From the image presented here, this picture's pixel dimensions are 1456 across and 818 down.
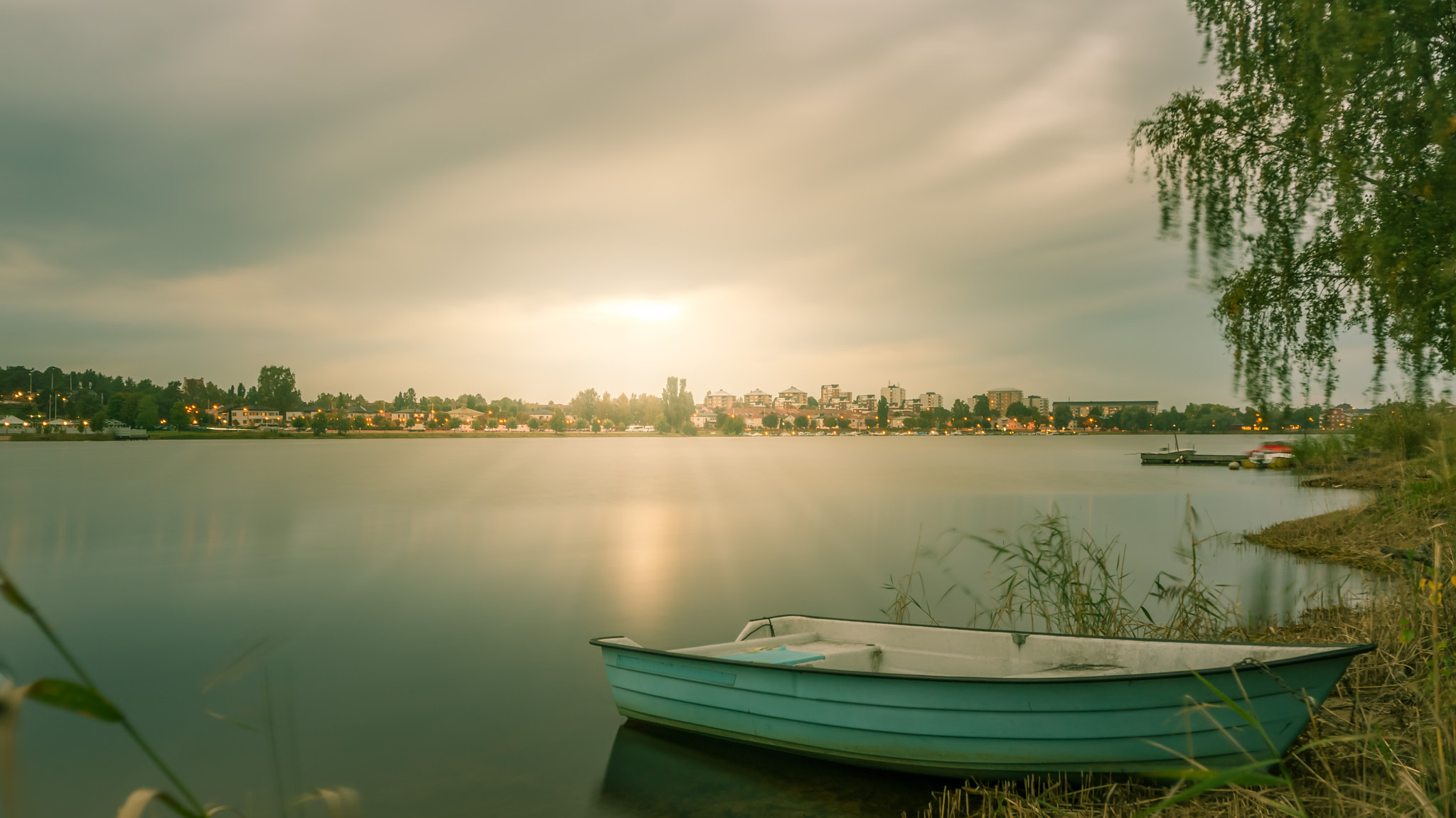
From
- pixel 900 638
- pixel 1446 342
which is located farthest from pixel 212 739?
pixel 1446 342

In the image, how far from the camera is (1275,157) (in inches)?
321

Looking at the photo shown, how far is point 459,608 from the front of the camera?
701 inches

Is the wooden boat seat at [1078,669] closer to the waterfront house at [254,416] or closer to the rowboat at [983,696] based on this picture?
the rowboat at [983,696]

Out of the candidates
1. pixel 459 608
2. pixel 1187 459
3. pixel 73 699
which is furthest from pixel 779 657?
pixel 1187 459

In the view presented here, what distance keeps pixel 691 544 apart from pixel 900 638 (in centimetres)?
1887

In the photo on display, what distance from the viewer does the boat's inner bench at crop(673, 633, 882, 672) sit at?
8.81 metres

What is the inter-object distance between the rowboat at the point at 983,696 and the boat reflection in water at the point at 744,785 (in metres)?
0.35

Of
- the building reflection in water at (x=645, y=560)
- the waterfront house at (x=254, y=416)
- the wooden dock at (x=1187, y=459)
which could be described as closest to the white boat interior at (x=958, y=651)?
the building reflection in water at (x=645, y=560)

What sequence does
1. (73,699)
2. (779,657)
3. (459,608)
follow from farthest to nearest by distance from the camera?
(459,608)
(779,657)
(73,699)

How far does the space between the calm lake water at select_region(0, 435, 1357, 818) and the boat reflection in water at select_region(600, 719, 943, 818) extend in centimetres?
3

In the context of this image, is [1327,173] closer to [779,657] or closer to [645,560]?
[779,657]

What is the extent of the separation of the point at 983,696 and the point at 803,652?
2.72m

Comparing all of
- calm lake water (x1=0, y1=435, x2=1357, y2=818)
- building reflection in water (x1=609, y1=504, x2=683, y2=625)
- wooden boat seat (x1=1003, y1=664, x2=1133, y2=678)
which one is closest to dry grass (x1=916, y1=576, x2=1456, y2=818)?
wooden boat seat (x1=1003, y1=664, x2=1133, y2=678)

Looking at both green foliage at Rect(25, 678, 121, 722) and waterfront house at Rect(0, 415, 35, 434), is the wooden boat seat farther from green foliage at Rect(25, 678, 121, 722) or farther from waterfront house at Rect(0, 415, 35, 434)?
waterfront house at Rect(0, 415, 35, 434)
